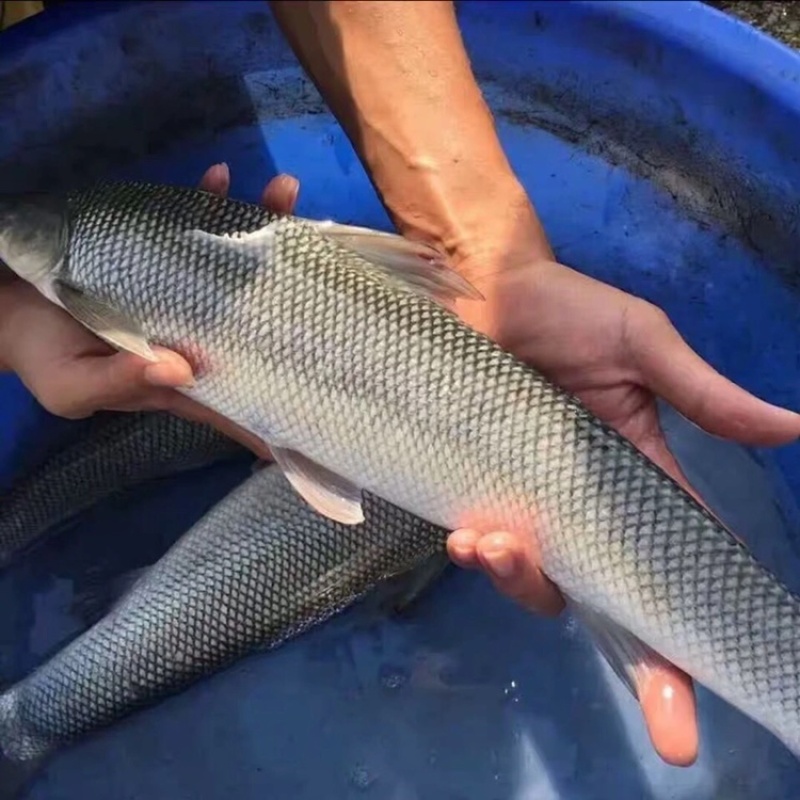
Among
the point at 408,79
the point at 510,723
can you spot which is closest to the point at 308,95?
the point at 408,79

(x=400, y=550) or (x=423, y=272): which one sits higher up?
(x=423, y=272)

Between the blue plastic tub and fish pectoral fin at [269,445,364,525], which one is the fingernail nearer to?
fish pectoral fin at [269,445,364,525]

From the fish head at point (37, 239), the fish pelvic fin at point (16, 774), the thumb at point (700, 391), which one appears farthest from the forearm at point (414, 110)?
the fish pelvic fin at point (16, 774)

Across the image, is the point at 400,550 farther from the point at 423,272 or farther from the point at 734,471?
the point at 734,471

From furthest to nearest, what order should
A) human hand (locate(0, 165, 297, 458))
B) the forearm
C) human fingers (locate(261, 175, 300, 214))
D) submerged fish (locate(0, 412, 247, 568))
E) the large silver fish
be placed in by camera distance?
submerged fish (locate(0, 412, 247, 568))
human fingers (locate(261, 175, 300, 214))
human hand (locate(0, 165, 297, 458))
the forearm
the large silver fish

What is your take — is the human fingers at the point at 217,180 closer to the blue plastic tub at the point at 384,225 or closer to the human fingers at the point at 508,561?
the blue plastic tub at the point at 384,225

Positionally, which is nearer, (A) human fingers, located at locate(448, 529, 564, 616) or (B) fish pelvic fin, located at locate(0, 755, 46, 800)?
(A) human fingers, located at locate(448, 529, 564, 616)

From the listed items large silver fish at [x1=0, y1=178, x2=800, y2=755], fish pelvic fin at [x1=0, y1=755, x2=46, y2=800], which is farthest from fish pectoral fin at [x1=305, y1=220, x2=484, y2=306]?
fish pelvic fin at [x1=0, y1=755, x2=46, y2=800]
